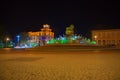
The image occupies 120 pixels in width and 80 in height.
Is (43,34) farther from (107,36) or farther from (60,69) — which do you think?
(60,69)

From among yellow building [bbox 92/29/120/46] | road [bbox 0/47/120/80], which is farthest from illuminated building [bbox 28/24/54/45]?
road [bbox 0/47/120/80]

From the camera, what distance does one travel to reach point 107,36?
93.2 metres

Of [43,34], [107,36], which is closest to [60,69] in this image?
[107,36]

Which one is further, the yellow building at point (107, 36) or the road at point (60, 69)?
the yellow building at point (107, 36)

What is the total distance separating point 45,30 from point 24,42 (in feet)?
37.7

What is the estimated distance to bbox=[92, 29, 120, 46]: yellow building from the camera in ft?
301

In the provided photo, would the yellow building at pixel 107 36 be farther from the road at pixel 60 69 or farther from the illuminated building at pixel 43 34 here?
the road at pixel 60 69

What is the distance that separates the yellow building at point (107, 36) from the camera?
91.6 metres

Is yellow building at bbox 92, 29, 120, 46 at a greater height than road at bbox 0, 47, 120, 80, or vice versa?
yellow building at bbox 92, 29, 120, 46

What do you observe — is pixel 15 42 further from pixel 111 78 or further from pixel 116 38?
pixel 111 78

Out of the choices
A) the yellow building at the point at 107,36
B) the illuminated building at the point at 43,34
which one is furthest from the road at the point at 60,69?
the illuminated building at the point at 43,34

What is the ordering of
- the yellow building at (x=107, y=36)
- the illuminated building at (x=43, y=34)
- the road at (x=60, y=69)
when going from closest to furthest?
1. the road at (x=60, y=69)
2. the yellow building at (x=107, y=36)
3. the illuminated building at (x=43, y=34)

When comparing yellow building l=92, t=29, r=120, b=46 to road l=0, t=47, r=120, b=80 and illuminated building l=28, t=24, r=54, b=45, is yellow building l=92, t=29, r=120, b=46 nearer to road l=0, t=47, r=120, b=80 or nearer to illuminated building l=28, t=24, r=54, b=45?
illuminated building l=28, t=24, r=54, b=45

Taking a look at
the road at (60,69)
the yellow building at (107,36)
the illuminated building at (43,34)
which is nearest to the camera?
the road at (60,69)
